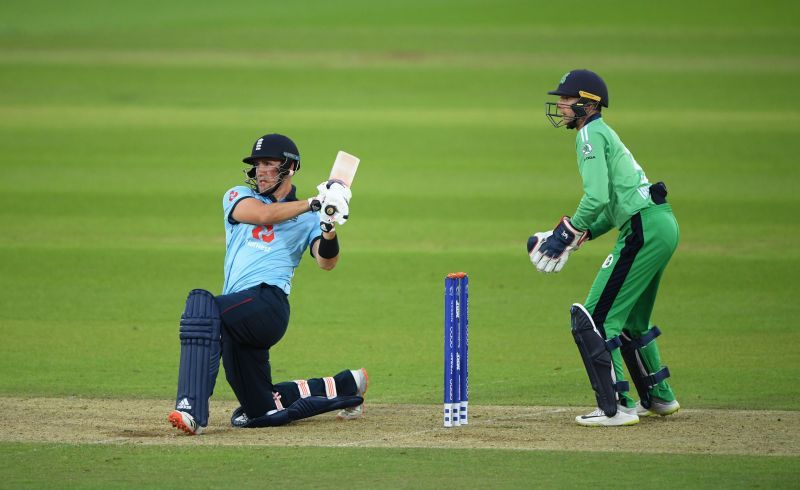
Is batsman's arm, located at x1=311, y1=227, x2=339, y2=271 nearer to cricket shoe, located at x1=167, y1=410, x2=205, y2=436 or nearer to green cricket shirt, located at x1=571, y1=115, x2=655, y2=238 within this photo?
cricket shoe, located at x1=167, y1=410, x2=205, y2=436

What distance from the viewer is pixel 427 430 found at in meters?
7.58

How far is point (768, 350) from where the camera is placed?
1038cm

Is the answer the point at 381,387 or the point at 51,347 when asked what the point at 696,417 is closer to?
the point at 381,387

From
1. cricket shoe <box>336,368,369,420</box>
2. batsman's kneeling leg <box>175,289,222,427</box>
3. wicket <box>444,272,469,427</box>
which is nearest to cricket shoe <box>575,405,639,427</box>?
wicket <box>444,272,469,427</box>

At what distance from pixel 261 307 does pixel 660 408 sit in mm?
2374

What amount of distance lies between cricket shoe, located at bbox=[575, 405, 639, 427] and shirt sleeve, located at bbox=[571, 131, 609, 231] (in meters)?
1.04

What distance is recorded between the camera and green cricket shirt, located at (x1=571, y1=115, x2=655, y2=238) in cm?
764

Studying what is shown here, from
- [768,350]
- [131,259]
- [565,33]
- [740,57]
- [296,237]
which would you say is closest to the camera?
[296,237]

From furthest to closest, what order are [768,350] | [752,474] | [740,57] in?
[740,57] → [768,350] → [752,474]

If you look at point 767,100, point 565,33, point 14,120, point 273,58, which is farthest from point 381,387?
point 565,33

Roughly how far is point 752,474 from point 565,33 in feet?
109

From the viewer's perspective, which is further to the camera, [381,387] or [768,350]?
[768,350]

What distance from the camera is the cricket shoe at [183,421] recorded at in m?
7.25

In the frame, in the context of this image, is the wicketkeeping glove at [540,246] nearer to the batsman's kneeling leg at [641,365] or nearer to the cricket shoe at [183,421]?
the batsman's kneeling leg at [641,365]
